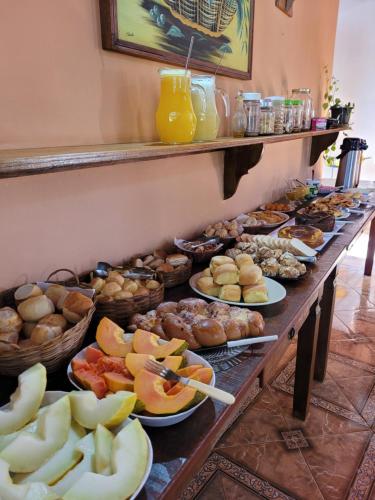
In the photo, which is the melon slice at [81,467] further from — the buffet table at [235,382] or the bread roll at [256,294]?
the bread roll at [256,294]

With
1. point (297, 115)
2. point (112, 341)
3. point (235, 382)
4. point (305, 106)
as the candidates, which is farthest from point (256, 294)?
point (305, 106)

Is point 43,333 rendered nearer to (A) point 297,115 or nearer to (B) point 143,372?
(B) point 143,372

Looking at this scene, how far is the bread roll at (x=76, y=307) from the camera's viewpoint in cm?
78

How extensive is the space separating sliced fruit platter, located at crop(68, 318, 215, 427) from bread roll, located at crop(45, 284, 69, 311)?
0.34 ft

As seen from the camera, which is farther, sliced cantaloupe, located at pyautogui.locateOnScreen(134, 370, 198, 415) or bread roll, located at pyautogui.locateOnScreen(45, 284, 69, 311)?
bread roll, located at pyautogui.locateOnScreen(45, 284, 69, 311)

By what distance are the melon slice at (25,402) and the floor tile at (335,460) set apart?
1.12m

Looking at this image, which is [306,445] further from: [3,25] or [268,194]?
[3,25]

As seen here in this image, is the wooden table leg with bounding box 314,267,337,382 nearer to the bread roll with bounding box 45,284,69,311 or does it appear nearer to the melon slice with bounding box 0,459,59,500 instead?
the bread roll with bounding box 45,284,69,311

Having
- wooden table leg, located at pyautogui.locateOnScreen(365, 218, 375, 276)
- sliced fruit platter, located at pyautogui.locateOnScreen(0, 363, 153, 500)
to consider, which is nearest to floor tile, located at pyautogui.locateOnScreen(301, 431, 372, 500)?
sliced fruit platter, located at pyautogui.locateOnScreen(0, 363, 153, 500)

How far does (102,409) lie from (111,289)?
39 centimetres

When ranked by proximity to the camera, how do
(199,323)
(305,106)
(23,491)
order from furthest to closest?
(305,106) < (199,323) < (23,491)

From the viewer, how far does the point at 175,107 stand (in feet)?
3.26

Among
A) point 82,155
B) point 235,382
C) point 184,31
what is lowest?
point 235,382

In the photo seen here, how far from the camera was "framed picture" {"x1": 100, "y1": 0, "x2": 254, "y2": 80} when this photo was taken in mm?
981
